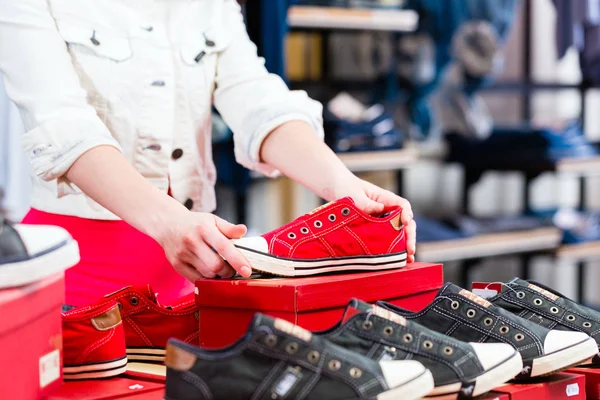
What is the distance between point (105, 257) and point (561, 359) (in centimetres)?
88

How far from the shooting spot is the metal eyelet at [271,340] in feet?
3.23

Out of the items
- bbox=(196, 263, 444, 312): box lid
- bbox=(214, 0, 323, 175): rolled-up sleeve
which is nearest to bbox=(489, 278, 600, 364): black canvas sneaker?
bbox=(196, 263, 444, 312): box lid

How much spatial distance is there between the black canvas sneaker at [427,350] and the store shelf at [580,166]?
11.2 feet

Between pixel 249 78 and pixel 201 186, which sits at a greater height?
pixel 249 78

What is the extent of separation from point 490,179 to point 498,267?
502 mm

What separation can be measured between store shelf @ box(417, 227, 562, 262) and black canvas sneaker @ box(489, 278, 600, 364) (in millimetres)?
2387

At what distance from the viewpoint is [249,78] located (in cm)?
187

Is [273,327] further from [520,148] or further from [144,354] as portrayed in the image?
[520,148]

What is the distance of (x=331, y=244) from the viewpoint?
1.44m

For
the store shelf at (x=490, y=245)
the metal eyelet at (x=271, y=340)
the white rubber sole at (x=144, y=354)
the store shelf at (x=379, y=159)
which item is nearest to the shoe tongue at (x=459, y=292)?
the metal eyelet at (x=271, y=340)

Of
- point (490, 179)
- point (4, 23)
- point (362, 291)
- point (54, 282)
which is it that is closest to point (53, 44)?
point (4, 23)

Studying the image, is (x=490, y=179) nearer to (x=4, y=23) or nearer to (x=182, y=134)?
(x=182, y=134)

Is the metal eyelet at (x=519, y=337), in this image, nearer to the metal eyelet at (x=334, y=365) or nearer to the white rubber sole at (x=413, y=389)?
the white rubber sole at (x=413, y=389)

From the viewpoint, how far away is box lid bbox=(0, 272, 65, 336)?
1.03 m
